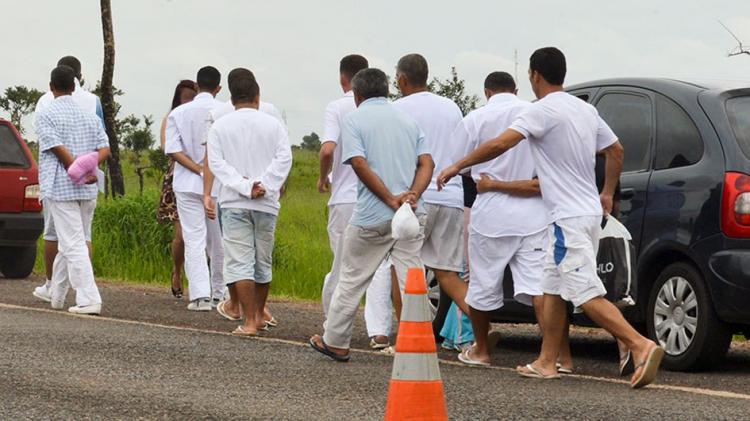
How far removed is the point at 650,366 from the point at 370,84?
2.53 m

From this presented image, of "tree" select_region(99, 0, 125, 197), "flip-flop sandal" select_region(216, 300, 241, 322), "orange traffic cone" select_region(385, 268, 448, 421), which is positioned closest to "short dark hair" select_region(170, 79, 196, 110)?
"flip-flop sandal" select_region(216, 300, 241, 322)

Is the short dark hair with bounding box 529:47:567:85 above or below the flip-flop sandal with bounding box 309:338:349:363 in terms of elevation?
above

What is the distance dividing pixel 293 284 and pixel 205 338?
6.57m

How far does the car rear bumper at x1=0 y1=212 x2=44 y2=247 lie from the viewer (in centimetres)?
1730

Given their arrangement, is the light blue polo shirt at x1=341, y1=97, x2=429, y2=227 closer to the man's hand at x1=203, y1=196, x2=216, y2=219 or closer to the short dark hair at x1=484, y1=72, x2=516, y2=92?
the short dark hair at x1=484, y1=72, x2=516, y2=92

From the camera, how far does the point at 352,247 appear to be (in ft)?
31.3

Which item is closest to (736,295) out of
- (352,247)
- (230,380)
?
(352,247)

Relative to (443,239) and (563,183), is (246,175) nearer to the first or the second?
(443,239)

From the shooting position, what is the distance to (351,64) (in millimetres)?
11047

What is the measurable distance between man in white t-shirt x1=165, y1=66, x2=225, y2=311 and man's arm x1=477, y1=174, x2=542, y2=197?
4.06 metres

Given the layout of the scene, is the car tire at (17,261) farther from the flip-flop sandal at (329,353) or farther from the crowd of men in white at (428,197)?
the flip-flop sandal at (329,353)

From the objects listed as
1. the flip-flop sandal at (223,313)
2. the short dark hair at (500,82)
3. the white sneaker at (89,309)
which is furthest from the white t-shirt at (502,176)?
the white sneaker at (89,309)

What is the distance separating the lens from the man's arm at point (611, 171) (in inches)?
354

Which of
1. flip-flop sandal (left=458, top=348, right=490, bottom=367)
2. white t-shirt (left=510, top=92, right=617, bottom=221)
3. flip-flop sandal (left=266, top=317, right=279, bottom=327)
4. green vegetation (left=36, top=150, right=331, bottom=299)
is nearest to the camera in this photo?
white t-shirt (left=510, top=92, right=617, bottom=221)
